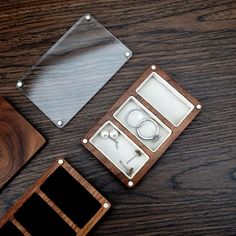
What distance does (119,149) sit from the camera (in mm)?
1069

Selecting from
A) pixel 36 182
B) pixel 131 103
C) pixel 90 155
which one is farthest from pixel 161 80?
pixel 36 182

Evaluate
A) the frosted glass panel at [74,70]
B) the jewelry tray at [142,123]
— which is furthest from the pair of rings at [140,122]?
the frosted glass panel at [74,70]

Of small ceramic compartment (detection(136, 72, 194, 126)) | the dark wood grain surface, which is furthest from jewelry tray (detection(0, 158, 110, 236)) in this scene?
small ceramic compartment (detection(136, 72, 194, 126))

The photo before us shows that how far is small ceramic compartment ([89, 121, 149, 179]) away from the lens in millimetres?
1047

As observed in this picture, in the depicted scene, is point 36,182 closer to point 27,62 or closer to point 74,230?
point 74,230

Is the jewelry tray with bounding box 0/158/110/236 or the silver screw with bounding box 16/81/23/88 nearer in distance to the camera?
→ the jewelry tray with bounding box 0/158/110/236

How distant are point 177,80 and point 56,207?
39 centimetres

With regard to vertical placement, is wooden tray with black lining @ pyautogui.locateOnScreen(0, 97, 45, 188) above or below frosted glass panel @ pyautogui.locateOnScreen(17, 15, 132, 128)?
below

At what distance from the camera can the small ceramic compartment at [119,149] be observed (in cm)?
105

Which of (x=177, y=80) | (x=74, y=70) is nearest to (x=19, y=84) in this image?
(x=74, y=70)

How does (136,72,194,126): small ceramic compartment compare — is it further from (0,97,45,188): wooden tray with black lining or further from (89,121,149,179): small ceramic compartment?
(0,97,45,188): wooden tray with black lining

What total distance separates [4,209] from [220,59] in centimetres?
59

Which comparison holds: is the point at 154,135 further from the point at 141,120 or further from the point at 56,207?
the point at 56,207

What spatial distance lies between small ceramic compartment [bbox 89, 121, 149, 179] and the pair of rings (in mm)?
32
